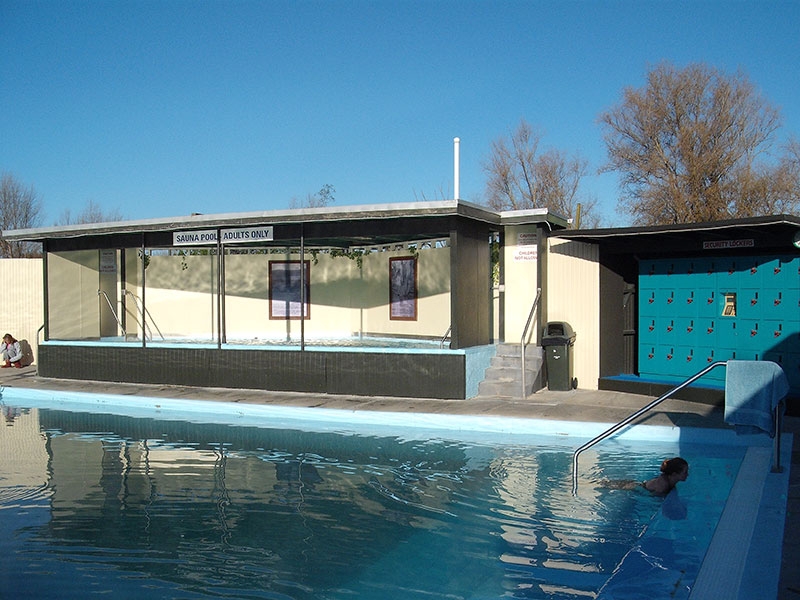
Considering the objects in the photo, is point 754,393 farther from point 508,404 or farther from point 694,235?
point 694,235

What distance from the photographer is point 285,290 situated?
16828mm

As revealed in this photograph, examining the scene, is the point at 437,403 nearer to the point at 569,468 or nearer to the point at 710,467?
the point at 569,468

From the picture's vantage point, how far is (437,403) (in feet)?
36.3

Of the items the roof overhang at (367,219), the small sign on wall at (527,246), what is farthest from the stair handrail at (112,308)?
the small sign on wall at (527,246)

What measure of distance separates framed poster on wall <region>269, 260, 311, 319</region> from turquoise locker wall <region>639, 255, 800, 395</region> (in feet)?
25.3

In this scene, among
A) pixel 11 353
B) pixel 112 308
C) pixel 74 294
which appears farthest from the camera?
pixel 11 353

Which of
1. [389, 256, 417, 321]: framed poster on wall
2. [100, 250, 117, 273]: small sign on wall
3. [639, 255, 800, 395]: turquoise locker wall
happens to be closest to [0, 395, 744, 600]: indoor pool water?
[639, 255, 800, 395]: turquoise locker wall

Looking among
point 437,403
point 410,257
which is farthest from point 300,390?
point 410,257

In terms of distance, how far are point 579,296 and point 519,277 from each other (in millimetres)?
1065

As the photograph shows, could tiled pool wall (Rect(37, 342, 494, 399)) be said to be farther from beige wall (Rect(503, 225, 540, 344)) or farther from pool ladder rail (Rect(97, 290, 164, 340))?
pool ladder rail (Rect(97, 290, 164, 340))

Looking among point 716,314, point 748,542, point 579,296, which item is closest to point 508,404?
point 579,296

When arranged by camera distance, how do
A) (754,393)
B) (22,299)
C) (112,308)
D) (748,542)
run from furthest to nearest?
(22,299) < (112,308) < (754,393) < (748,542)

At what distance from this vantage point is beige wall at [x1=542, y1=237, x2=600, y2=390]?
12195 millimetres

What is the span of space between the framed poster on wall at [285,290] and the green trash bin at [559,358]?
6.75 meters
